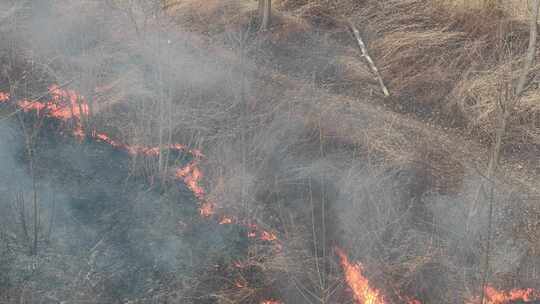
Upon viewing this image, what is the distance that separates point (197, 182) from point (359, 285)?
10.9 feet

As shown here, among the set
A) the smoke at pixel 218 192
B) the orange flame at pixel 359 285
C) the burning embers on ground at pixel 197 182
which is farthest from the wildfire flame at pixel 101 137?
the orange flame at pixel 359 285

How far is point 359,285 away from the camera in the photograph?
7.91 meters

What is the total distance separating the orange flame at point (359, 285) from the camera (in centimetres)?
775

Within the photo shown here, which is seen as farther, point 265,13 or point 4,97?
point 265,13

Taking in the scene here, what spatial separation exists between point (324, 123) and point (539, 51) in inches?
191

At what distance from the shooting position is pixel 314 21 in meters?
12.7

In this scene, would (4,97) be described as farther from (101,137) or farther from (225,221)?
(225,221)

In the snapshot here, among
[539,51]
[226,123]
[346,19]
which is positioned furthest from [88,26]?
[539,51]

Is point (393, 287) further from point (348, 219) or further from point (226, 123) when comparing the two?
point (226, 123)

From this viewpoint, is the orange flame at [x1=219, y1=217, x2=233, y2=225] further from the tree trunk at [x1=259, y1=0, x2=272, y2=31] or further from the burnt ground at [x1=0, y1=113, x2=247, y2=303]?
the tree trunk at [x1=259, y1=0, x2=272, y2=31]

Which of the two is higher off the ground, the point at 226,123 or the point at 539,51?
the point at 539,51

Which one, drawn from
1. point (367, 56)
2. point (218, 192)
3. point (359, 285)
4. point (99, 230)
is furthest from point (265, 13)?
point (359, 285)

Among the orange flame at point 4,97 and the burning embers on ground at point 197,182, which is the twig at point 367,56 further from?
the orange flame at point 4,97

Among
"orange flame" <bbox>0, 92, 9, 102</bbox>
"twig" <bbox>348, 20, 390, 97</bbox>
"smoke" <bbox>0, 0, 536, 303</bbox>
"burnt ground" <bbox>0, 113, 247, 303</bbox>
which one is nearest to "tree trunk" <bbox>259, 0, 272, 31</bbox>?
"smoke" <bbox>0, 0, 536, 303</bbox>
